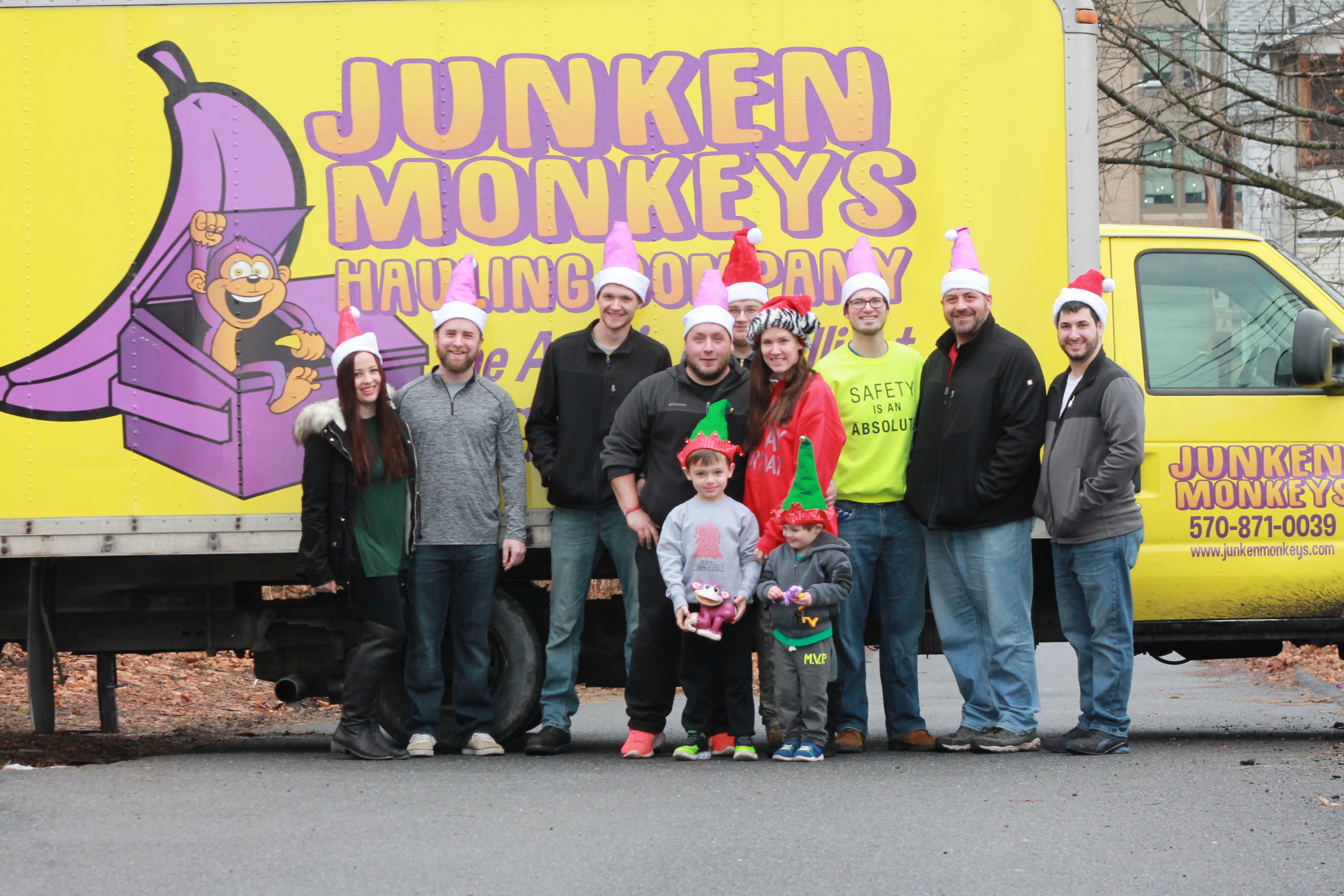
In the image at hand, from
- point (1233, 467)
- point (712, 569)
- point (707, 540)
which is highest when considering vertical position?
point (1233, 467)

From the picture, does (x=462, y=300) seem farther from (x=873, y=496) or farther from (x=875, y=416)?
(x=873, y=496)

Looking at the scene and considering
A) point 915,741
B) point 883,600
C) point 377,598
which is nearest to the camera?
point 377,598

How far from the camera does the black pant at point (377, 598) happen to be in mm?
6449

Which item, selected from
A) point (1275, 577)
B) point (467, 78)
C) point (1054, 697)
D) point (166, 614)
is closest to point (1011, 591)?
point (1275, 577)

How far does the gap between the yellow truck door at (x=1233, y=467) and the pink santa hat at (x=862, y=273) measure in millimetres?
1348

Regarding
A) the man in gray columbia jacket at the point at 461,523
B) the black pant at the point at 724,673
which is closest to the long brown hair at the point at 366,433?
the man in gray columbia jacket at the point at 461,523

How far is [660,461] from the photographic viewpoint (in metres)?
6.35

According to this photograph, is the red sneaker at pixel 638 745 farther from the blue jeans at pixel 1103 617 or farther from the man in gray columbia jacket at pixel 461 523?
the blue jeans at pixel 1103 617

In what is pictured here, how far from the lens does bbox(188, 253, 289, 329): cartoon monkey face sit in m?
6.44

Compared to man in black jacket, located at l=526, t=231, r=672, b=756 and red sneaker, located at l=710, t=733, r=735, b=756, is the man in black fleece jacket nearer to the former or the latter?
man in black jacket, located at l=526, t=231, r=672, b=756

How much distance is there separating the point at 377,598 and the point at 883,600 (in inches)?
90.4

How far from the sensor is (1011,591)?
634 centimetres

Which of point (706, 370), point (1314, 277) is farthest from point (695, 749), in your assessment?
point (1314, 277)

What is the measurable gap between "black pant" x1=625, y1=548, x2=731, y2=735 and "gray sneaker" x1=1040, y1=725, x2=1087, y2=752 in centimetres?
144
